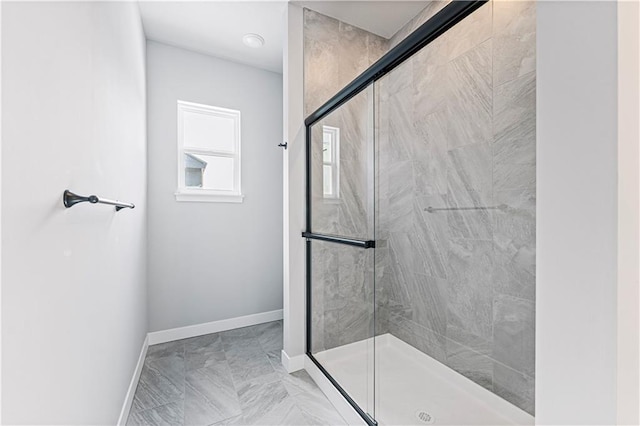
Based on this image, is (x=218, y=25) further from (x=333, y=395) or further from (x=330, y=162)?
(x=333, y=395)

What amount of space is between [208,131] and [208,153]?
0.21m

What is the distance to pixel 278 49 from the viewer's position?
2.61 metres

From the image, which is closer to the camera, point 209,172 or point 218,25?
point 218,25

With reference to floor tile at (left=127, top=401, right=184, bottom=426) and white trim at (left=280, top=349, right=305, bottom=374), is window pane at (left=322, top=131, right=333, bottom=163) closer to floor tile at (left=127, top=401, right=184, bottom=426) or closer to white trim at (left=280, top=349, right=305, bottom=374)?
white trim at (left=280, top=349, right=305, bottom=374)

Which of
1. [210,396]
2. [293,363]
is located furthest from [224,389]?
[293,363]

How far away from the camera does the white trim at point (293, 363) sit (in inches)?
79.7

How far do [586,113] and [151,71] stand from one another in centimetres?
289

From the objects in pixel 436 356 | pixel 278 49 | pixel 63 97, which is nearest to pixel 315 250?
pixel 436 356

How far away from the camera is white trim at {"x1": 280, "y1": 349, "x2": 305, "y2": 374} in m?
2.03

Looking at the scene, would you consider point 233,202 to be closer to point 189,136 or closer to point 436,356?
point 189,136

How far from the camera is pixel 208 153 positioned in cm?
275

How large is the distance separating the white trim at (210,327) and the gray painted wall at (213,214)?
0.05m

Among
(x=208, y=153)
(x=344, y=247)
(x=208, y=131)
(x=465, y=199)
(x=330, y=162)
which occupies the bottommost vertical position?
(x=344, y=247)

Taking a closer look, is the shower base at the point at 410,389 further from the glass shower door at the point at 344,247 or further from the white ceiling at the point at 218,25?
the white ceiling at the point at 218,25
